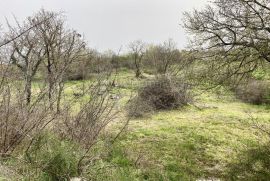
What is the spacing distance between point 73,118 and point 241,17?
258 inches

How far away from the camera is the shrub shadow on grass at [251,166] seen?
10282 mm

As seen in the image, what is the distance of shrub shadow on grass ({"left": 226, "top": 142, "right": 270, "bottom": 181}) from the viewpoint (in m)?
10.3

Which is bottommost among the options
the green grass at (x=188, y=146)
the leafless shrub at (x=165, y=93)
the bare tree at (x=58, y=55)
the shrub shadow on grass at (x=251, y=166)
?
the shrub shadow on grass at (x=251, y=166)

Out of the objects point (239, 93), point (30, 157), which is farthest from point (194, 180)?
→ point (239, 93)

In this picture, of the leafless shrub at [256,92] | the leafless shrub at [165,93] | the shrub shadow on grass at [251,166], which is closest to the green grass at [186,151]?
the shrub shadow on grass at [251,166]

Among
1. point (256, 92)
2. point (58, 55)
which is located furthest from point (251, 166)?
point (256, 92)

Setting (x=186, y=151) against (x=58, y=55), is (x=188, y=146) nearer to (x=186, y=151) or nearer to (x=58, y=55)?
(x=186, y=151)

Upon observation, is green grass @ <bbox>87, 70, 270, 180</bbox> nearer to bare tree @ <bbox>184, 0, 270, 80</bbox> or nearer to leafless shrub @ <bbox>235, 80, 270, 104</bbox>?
bare tree @ <bbox>184, 0, 270, 80</bbox>

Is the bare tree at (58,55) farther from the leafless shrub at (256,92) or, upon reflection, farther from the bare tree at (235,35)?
the leafless shrub at (256,92)

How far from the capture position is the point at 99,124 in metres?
9.11

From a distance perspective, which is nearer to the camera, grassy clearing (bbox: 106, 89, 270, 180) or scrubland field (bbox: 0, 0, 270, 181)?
scrubland field (bbox: 0, 0, 270, 181)

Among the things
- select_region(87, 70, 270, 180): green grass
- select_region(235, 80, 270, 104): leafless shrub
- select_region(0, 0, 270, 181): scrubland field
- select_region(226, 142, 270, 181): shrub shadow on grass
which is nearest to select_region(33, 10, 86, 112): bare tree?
select_region(0, 0, 270, 181): scrubland field

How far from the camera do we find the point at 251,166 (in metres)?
11.0

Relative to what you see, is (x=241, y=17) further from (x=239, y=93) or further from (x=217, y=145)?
(x=239, y=93)
